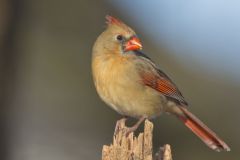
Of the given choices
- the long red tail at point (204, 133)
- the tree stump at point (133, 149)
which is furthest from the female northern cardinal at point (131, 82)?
the tree stump at point (133, 149)

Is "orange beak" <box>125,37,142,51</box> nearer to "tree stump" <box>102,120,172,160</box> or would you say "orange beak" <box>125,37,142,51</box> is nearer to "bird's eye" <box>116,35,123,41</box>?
"bird's eye" <box>116,35,123,41</box>

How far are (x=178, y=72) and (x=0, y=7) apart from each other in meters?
3.86

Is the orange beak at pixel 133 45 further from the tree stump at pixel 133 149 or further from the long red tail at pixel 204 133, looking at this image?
the tree stump at pixel 133 149

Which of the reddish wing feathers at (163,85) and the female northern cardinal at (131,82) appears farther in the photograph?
the reddish wing feathers at (163,85)

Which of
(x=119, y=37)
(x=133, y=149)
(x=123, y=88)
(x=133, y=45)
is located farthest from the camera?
(x=119, y=37)

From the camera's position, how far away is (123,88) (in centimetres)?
608

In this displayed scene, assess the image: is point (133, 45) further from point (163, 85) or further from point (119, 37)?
point (163, 85)

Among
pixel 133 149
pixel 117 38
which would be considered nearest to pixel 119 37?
pixel 117 38

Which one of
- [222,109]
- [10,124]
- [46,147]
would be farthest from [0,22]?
[222,109]

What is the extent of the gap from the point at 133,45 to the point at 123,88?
0.38 metres

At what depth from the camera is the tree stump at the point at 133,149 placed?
504cm

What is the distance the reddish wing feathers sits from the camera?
6.33 meters

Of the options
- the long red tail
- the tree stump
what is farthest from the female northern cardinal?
the tree stump

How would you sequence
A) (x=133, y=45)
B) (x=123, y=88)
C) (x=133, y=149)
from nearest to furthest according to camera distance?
(x=133, y=149)
(x=123, y=88)
(x=133, y=45)
